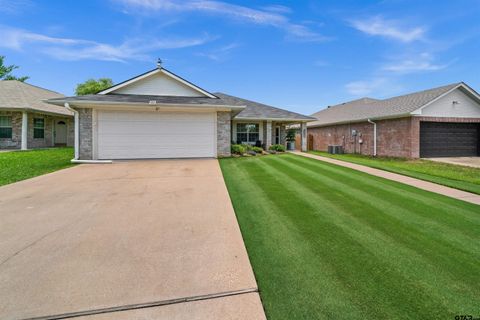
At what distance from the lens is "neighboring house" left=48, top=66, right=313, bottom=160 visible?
12.2m

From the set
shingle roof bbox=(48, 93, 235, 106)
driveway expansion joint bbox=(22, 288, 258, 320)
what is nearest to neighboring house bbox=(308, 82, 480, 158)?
shingle roof bbox=(48, 93, 235, 106)

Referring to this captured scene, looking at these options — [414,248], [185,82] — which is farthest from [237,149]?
[414,248]

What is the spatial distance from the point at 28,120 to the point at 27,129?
70cm

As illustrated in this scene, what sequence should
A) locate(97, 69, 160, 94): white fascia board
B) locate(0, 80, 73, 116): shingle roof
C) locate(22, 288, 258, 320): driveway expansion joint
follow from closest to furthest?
locate(22, 288, 258, 320): driveway expansion joint
locate(97, 69, 160, 94): white fascia board
locate(0, 80, 73, 116): shingle roof

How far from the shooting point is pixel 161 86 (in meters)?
14.6

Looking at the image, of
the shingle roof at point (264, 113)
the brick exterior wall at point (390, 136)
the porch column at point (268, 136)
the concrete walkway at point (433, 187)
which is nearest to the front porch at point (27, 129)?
the shingle roof at point (264, 113)

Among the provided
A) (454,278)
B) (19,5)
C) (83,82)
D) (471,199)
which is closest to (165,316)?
(454,278)

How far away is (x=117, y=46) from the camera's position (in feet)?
60.7

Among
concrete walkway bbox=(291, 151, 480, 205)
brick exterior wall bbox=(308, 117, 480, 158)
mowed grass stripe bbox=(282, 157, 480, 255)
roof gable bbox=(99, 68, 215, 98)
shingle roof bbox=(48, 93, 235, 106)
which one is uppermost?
roof gable bbox=(99, 68, 215, 98)

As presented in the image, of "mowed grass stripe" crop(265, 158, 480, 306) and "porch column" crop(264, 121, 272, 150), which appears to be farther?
"porch column" crop(264, 121, 272, 150)

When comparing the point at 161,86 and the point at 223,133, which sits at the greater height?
the point at 161,86

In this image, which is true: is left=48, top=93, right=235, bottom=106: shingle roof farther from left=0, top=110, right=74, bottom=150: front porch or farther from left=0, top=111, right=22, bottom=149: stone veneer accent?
left=0, top=111, right=22, bottom=149: stone veneer accent

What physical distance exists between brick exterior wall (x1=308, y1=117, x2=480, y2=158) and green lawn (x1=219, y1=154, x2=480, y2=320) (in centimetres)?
977

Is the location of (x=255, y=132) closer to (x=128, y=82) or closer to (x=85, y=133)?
(x=128, y=82)
